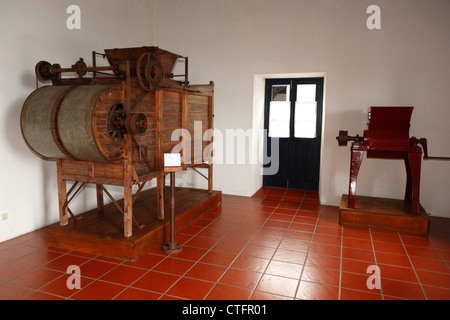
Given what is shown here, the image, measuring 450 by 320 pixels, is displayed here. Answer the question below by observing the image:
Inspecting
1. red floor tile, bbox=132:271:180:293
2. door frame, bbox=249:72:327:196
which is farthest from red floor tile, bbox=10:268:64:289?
door frame, bbox=249:72:327:196

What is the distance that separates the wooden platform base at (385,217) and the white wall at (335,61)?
818 mm

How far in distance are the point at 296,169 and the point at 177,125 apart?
3786 mm

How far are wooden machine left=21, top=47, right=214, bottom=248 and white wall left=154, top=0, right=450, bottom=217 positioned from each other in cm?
247

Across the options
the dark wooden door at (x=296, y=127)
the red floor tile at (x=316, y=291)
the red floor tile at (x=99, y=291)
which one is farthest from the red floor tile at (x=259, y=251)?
the dark wooden door at (x=296, y=127)

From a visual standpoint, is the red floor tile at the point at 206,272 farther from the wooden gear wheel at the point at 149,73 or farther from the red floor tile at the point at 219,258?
the wooden gear wheel at the point at 149,73

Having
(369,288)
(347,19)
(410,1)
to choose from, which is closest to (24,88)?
(369,288)

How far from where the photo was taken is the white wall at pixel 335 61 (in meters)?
5.78

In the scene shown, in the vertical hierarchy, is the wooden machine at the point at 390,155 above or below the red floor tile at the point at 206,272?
above

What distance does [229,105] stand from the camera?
7.11m

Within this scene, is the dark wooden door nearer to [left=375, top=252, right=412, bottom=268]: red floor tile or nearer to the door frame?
the door frame

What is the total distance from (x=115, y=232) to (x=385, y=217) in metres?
3.94

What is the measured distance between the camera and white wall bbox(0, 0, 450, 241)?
179 inches
